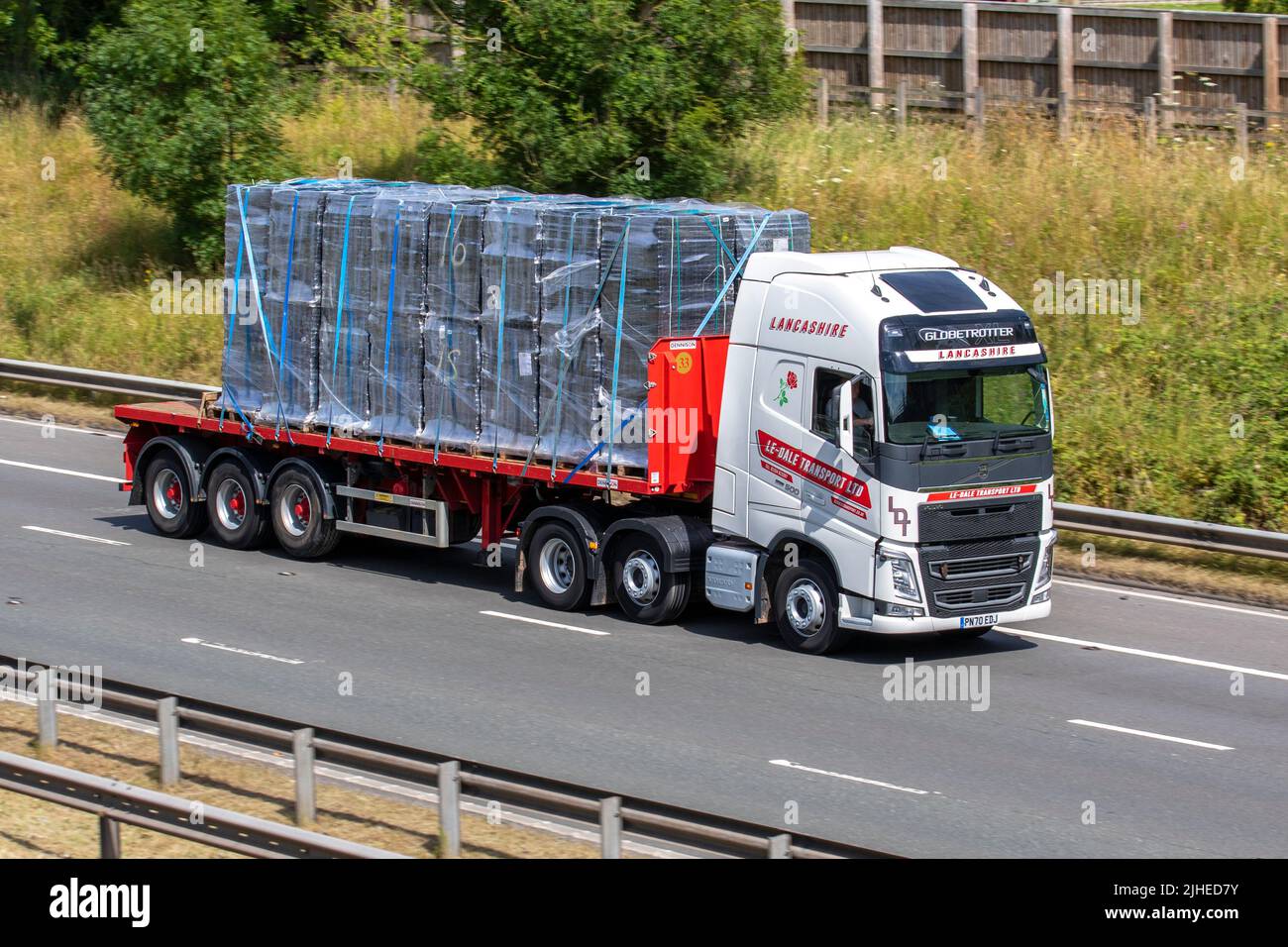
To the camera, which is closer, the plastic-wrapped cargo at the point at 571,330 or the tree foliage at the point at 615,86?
the plastic-wrapped cargo at the point at 571,330

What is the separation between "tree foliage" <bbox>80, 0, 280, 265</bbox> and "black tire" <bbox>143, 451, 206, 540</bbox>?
10276 mm

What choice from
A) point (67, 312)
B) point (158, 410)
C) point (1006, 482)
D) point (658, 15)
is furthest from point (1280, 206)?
point (67, 312)

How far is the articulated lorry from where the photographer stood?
13789 millimetres

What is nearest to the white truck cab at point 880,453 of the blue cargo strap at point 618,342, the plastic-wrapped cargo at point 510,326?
the blue cargo strap at point 618,342

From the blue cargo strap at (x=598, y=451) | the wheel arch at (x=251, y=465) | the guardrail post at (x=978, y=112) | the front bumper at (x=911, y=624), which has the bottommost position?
the front bumper at (x=911, y=624)

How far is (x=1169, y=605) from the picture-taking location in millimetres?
16422

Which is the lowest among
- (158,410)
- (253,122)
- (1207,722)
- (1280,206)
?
(1207,722)

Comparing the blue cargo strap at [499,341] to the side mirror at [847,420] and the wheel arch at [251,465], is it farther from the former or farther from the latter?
the side mirror at [847,420]

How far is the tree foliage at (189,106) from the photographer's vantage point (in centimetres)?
2798

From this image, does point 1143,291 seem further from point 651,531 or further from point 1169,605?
point 651,531

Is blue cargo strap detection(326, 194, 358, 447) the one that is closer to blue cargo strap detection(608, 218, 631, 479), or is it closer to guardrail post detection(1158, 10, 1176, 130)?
blue cargo strap detection(608, 218, 631, 479)

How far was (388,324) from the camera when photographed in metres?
16.7

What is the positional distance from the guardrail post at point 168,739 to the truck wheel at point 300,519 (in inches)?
277

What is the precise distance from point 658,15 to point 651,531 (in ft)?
34.8
